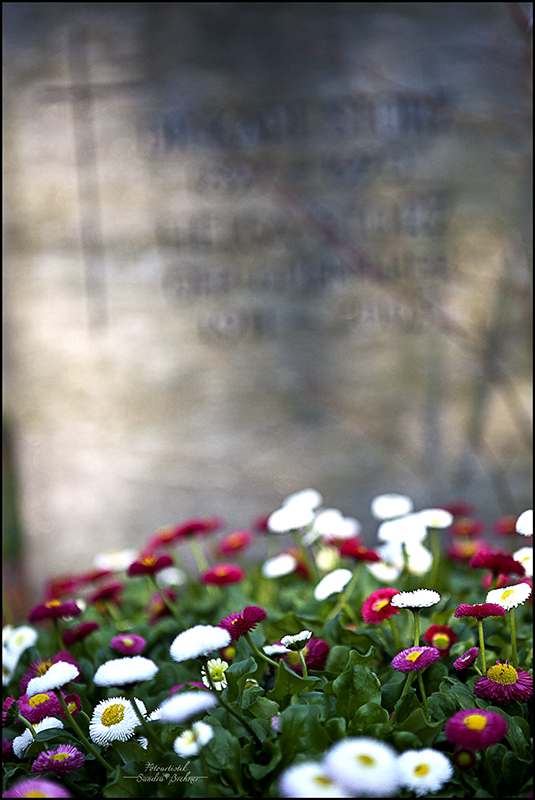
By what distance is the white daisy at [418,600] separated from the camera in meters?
0.67

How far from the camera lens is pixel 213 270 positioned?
210 cm

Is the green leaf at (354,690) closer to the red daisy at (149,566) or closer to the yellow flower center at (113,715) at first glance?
the yellow flower center at (113,715)

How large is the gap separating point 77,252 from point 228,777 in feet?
6.08

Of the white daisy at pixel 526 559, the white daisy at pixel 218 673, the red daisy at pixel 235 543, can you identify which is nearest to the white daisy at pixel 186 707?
the white daisy at pixel 218 673

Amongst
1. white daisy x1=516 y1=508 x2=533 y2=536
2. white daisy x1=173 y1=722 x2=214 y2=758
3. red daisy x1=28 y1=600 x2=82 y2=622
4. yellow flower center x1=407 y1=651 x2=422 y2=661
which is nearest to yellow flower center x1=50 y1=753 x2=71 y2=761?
white daisy x1=173 y1=722 x2=214 y2=758

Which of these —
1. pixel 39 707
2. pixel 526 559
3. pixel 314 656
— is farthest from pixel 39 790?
pixel 526 559

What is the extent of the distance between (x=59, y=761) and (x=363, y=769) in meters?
0.34

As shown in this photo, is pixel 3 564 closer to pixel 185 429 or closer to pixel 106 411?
pixel 106 411

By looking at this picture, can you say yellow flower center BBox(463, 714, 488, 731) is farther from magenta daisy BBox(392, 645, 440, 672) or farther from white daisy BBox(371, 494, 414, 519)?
white daisy BBox(371, 494, 414, 519)

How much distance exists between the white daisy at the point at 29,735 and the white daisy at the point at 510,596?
0.50 metres

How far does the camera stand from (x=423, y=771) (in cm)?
53

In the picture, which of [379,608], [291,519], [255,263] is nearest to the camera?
[379,608]

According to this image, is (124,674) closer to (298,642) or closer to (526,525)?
(298,642)

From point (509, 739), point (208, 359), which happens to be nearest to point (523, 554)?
point (509, 739)
